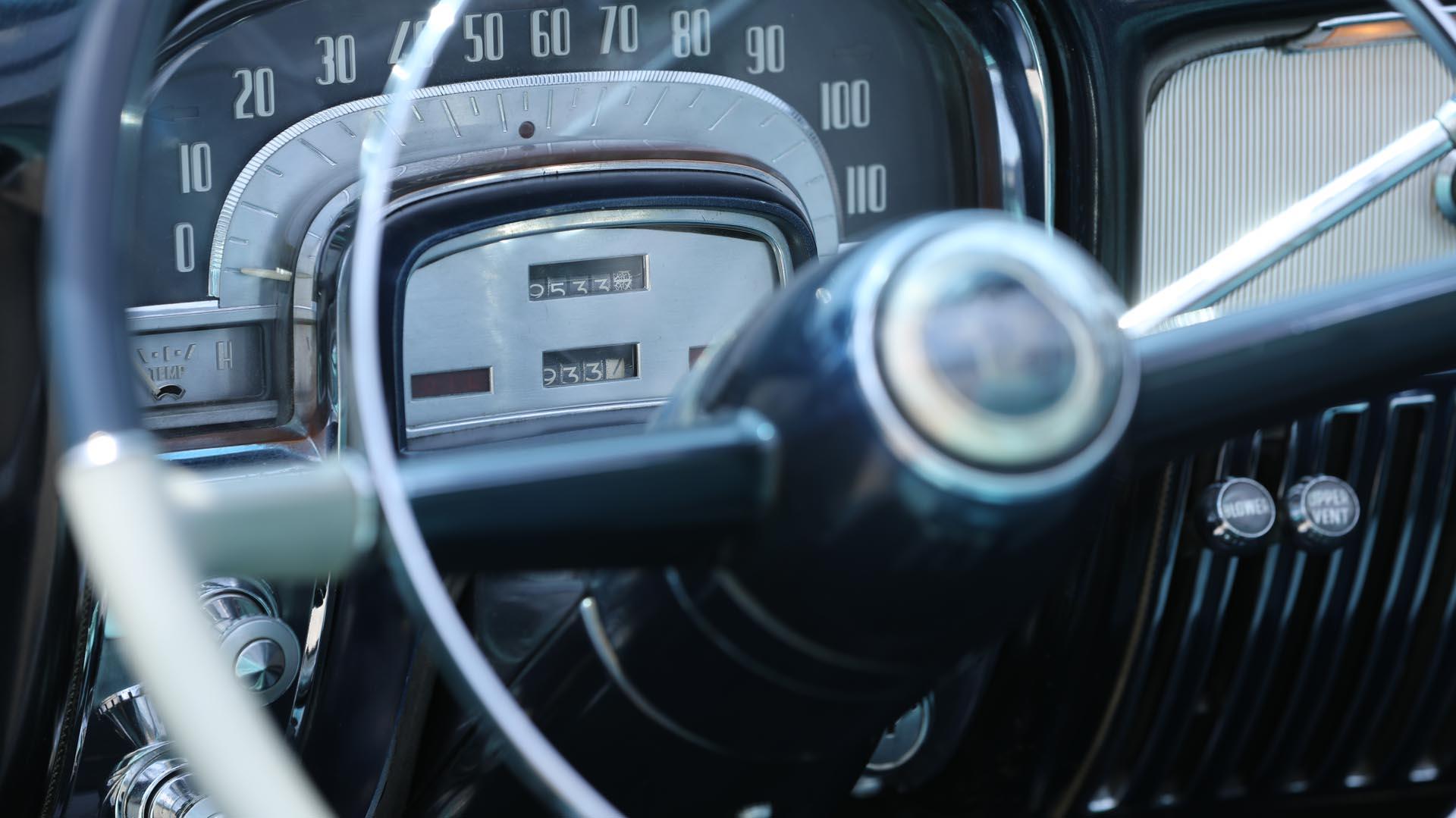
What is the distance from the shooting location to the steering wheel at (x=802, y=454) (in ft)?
2.06

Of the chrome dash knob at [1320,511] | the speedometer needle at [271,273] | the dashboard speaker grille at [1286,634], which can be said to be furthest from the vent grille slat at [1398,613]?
the speedometer needle at [271,273]

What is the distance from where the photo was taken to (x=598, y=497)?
69 cm

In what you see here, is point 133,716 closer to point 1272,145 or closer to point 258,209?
point 258,209

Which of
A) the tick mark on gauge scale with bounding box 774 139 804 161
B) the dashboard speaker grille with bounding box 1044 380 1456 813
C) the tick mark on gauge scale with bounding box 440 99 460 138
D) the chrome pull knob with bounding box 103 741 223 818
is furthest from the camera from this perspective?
the dashboard speaker grille with bounding box 1044 380 1456 813

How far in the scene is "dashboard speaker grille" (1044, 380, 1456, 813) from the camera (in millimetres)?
1392

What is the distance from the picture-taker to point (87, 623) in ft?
3.52

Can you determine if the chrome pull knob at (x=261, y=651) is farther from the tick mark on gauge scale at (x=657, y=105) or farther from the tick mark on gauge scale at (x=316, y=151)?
the tick mark on gauge scale at (x=657, y=105)

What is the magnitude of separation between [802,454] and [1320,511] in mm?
814

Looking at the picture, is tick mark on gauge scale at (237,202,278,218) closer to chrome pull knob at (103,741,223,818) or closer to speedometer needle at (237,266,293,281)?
speedometer needle at (237,266,293,281)

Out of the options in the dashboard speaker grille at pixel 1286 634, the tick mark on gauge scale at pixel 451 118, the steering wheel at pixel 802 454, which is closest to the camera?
the steering wheel at pixel 802 454

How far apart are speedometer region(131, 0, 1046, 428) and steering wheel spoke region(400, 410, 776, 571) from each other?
0.50 m

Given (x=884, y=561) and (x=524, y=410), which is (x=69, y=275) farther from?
(x=524, y=410)

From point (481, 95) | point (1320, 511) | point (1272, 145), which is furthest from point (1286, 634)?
point (481, 95)

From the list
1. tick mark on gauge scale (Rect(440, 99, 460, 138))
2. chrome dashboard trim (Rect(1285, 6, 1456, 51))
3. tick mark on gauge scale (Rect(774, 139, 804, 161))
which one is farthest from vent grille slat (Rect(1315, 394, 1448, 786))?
tick mark on gauge scale (Rect(440, 99, 460, 138))
